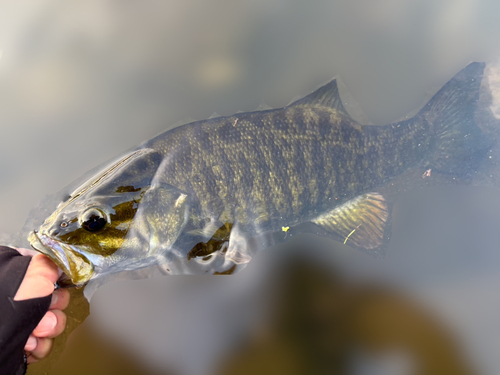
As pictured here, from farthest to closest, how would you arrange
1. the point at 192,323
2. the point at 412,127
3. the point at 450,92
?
the point at 450,92
the point at 412,127
the point at 192,323

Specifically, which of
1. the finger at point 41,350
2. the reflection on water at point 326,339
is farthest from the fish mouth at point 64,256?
the finger at point 41,350

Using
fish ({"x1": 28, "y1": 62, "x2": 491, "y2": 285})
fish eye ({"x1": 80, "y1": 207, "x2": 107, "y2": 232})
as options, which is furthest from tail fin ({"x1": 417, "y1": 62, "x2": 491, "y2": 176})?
fish eye ({"x1": 80, "y1": 207, "x2": 107, "y2": 232})

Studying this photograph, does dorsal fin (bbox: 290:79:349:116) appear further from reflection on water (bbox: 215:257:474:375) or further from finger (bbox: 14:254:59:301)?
finger (bbox: 14:254:59:301)

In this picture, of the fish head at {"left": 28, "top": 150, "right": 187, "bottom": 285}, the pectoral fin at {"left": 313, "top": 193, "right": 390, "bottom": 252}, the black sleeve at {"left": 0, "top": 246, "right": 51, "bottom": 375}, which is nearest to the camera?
the black sleeve at {"left": 0, "top": 246, "right": 51, "bottom": 375}

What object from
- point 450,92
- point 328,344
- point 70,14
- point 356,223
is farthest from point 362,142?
point 70,14

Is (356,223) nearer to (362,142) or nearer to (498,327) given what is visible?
(362,142)
